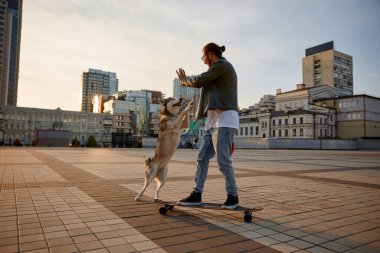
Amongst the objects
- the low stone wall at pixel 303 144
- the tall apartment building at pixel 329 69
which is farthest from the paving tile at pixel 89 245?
the tall apartment building at pixel 329 69

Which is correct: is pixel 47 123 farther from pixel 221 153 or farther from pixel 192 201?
pixel 221 153

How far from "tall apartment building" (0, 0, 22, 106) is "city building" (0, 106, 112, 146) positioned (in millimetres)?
69482

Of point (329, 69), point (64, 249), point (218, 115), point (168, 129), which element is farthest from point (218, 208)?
point (329, 69)

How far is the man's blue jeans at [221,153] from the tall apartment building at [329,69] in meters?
123

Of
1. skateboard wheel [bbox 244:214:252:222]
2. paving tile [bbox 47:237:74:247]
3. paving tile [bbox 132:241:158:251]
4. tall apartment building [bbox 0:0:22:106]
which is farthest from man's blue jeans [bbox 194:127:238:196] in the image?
tall apartment building [bbox 0:0:22:106]

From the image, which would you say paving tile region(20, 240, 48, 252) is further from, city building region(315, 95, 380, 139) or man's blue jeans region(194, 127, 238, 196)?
city building region(315, 95, 380, 139)

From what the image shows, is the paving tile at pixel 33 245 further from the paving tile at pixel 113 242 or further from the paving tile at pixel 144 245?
the paving tile at pixel 144 245

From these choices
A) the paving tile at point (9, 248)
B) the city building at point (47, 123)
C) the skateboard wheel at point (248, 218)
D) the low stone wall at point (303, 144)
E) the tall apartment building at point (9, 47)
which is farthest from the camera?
the tall apartment building at point (9, 47)

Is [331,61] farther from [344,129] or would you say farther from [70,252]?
[70,252]

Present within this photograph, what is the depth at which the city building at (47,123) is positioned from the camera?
79062 mm

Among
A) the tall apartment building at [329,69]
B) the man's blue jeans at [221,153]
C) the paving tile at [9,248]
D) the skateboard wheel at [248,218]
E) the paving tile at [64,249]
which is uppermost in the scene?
the tall apartment building at [329,69]

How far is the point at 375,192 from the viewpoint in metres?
6.30

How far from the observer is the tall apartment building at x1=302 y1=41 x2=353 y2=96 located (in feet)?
372

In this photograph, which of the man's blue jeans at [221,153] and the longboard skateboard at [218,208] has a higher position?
the man's blue jeans at [221,153]
